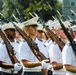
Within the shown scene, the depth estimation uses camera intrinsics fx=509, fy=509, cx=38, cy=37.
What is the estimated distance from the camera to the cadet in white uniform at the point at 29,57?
32.4ft

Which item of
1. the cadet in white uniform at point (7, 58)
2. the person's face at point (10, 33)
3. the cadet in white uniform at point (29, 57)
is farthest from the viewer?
the person's face at point (10, 33)

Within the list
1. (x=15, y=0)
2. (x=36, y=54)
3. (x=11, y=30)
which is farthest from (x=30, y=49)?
(x=15, y=0)

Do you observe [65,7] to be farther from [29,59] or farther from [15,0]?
[29,59]

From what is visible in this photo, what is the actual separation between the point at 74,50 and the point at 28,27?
67.1 inches

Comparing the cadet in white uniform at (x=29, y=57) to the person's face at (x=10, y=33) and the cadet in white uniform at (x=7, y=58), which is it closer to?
the cadet in white uniform at (x=7, y=58)

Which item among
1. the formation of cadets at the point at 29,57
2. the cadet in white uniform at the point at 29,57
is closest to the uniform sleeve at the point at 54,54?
the formation of cadets at the point at 29,57

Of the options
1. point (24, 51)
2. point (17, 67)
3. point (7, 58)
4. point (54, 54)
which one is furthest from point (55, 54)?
point (7, 58)

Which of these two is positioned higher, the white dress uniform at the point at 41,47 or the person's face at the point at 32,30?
the person's face at the point at 32,30

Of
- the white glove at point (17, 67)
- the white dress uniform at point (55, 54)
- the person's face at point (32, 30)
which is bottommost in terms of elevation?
the white glove at point (17, 67)

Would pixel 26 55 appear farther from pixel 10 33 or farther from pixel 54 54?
pixel 10 33

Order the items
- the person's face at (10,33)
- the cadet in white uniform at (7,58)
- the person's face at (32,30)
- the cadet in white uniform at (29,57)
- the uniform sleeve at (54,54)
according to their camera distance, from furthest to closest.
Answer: the person's face at (10,33) < the cadet in white uniform at (7,58) < the uniform sleeve at (54,54) < the person's face at (32,30) < the cadet in white uniform at (29,57)

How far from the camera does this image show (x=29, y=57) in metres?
9.98

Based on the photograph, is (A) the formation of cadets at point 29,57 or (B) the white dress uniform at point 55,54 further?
(B) the white dress uniform at point 55,54

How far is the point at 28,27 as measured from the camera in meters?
10.1
